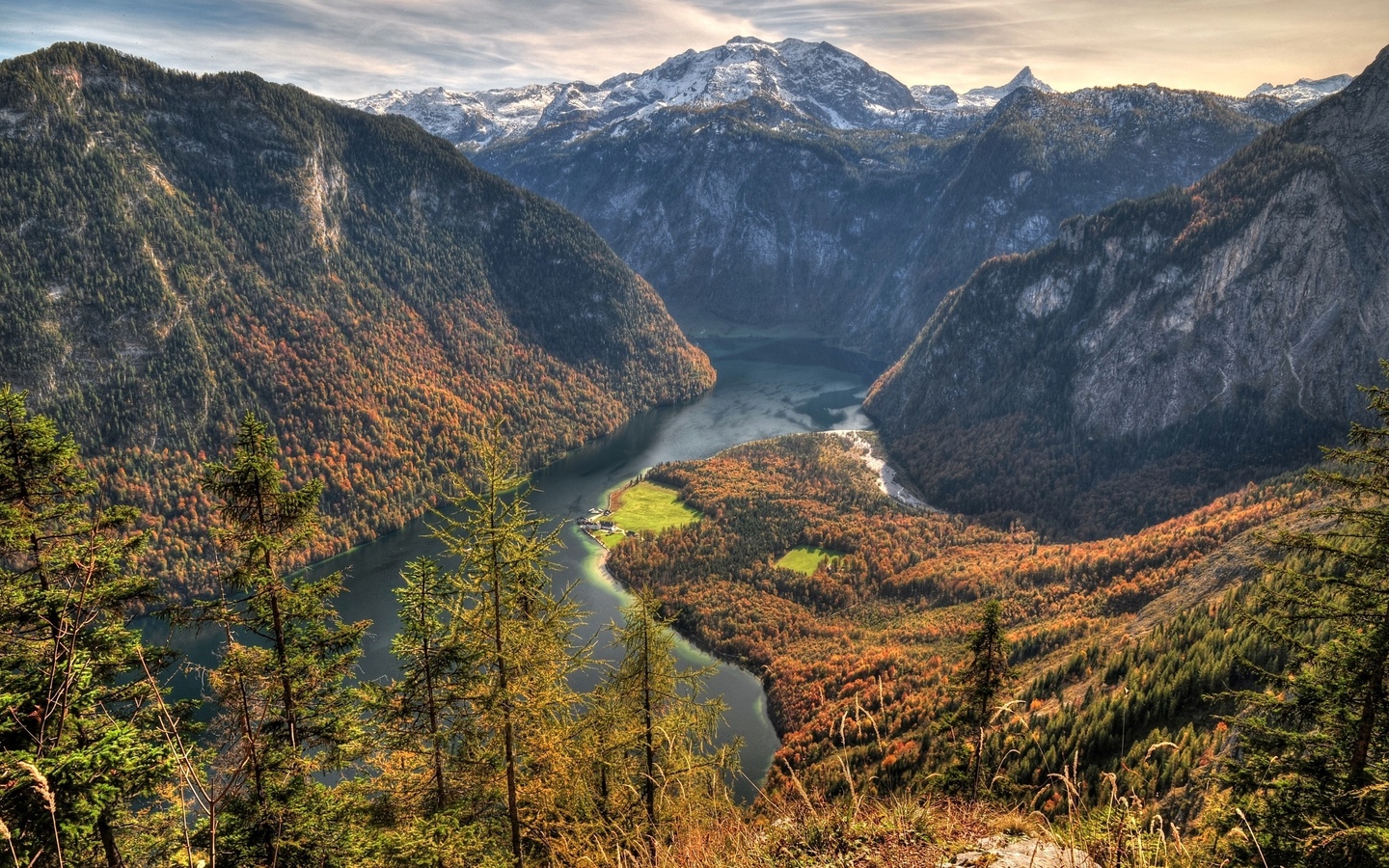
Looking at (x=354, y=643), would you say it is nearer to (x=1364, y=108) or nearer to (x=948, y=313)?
(x=1364, y=108)

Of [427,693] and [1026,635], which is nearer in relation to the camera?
[427,693]

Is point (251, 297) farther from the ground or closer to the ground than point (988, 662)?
farther from the ground

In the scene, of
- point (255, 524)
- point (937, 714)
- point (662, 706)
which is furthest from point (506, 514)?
point (937, 714)

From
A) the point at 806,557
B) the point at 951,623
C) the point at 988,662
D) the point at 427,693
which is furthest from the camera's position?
the point at 806,557

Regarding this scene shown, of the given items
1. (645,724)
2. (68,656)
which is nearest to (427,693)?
(645,724)

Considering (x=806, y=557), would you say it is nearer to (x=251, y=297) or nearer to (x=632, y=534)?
(x=632, y=534)

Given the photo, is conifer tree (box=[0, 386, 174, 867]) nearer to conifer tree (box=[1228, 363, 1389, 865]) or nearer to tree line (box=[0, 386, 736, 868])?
tree line (box=[0, 386, 736, 868])

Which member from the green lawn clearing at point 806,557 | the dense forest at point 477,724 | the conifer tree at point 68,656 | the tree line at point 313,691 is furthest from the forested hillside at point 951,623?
the conifer tree at point 68,656

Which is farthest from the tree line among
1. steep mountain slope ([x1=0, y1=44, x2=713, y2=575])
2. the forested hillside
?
steep mountain slope ([x1=0, y1=44, x2=713, y2=575])
